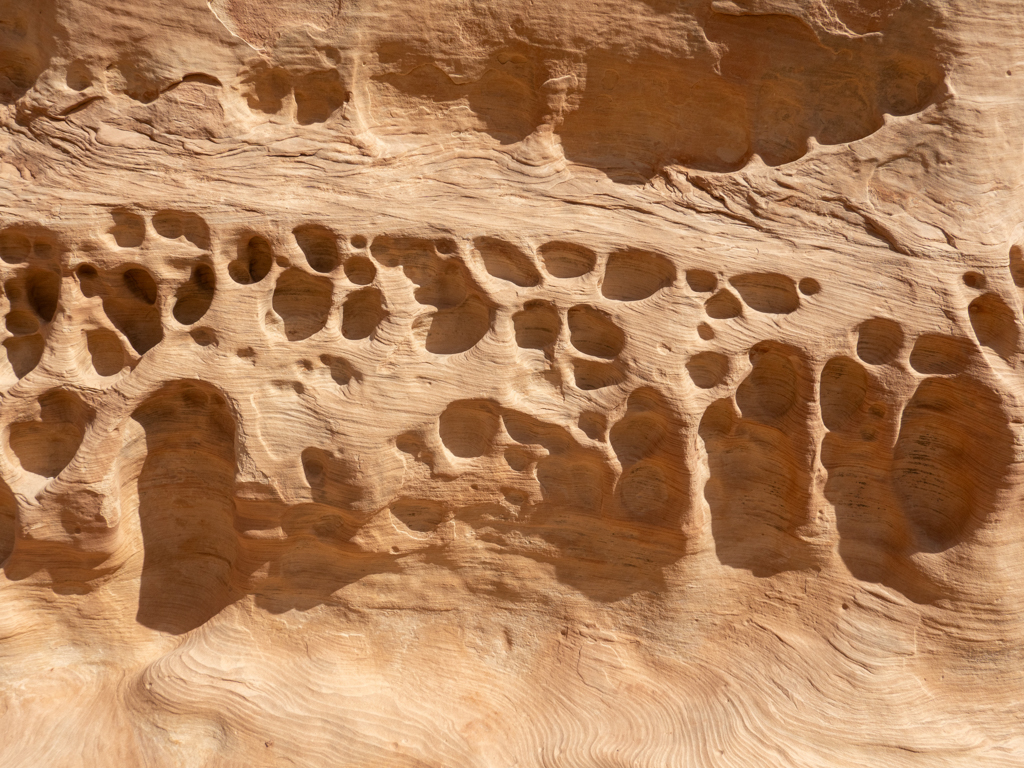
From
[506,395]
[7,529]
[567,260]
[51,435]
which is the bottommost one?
[7,529]

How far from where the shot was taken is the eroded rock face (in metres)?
2.14

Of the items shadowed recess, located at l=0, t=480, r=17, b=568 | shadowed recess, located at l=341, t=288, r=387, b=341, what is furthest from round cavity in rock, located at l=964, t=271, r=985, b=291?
shadowed recess, located at l=0, t=480, r=17, b=568

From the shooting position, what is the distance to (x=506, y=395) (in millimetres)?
2141

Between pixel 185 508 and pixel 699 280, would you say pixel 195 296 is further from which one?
pixel 699 280

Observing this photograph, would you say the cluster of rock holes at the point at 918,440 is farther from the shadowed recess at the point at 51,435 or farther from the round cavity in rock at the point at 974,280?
the shadowed recess at the point at 51,435

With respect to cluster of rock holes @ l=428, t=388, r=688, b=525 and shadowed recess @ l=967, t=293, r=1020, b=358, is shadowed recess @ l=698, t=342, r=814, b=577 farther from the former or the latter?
shadowed recess @ l=967, t=293, r=1020, b=358

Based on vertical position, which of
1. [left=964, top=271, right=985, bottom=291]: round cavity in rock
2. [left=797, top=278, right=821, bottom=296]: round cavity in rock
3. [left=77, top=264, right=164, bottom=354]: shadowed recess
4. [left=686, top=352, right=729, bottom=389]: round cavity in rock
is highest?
[left=964, top=271, right=985, bottom=291]: round cavity in rock

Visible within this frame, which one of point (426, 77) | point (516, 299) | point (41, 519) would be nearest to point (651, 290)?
point (516, 299)

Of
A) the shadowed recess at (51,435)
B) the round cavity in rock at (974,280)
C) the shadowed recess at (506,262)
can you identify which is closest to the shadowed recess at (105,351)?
the shadowed recess at (51,435)

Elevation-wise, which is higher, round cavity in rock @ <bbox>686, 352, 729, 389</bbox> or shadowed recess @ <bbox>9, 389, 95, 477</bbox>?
round cavity in rock @ <bbox>686, 352, 729, 389</bbox>

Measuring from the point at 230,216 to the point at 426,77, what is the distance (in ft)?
2.30

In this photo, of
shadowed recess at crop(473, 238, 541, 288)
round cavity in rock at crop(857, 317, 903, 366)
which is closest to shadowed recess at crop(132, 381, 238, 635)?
shadowed recess at crop(473, 238, 541, 288)

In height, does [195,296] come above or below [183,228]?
below

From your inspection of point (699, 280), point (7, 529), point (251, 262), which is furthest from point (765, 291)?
point (7, 529)
